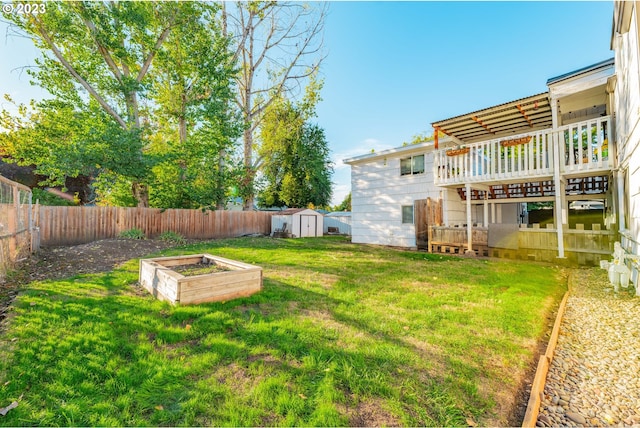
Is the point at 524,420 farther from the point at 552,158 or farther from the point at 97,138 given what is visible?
the point at 97,138

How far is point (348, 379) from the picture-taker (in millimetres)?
2291

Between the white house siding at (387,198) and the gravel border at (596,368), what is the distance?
7.26m

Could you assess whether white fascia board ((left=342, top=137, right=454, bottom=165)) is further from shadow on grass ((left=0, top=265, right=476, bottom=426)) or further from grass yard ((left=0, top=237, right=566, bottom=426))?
shadow on grass ((left=0, top=265, right=476, bottom=426))

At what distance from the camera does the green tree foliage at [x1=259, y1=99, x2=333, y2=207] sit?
22469mm

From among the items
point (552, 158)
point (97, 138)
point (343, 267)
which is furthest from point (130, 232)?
point (552, 158)

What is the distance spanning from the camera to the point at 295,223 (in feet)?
56.5

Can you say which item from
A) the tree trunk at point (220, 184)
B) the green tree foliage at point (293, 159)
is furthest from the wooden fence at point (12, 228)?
the green tree foliage at point (293, 159)

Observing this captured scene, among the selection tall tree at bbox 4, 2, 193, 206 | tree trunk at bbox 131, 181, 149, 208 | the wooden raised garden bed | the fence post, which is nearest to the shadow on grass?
the wooden raised garden bed

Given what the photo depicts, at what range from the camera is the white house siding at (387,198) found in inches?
442

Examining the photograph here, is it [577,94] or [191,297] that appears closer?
[191,297]

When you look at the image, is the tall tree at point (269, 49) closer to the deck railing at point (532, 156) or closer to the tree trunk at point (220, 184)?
the tree trunk at point (220, 184)

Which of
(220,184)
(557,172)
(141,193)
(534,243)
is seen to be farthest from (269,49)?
(534,243)

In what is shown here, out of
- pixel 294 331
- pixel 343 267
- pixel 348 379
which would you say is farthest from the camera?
pixel 343 267

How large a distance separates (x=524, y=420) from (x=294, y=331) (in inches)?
85.2
